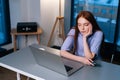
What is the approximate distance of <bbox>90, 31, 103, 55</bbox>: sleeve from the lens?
1962 millimetres

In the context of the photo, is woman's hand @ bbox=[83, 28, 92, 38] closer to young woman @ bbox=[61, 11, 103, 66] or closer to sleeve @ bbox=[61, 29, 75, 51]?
young woman @ bbox=[61, 11, 103, 66]

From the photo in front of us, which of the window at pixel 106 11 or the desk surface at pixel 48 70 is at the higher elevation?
the window at pixel 106 11

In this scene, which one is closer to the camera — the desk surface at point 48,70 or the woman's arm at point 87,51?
the desk surface at point 48,70

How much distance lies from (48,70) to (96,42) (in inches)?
24.4

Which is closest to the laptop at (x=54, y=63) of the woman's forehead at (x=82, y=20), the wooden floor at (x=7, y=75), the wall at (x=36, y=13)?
the woman's forehead at (x=82, y=20)

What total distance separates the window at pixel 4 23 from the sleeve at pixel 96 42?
2.41 m

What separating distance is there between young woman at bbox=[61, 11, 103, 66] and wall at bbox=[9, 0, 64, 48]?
179cm

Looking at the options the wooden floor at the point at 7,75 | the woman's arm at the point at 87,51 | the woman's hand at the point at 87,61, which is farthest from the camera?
the wooden floor at the point at 7,75

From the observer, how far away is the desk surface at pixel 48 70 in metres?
1.54

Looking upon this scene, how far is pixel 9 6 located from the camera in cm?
390

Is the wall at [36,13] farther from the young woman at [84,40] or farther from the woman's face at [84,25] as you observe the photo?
the woman's face at [84,25]

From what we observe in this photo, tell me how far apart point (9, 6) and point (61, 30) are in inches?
45.8

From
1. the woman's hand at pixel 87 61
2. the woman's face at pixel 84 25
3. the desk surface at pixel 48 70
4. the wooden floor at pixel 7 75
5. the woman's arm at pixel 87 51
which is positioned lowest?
the wooden floor at pixel 7 75

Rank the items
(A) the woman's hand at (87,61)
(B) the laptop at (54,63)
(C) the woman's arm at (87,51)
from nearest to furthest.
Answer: (B) the laptop at (54,63), (A) the woman's hand at (87,61), (C) the woman's arm at (87,51)
